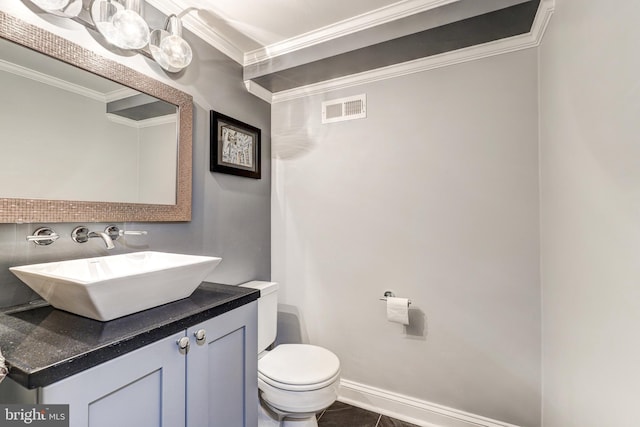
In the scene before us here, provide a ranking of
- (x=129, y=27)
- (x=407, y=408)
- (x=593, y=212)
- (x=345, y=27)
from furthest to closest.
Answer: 1. (x=407, y=408)
2. (x=345, y=27)
3. (x=129, y=27)
4. (x=593, y=212)

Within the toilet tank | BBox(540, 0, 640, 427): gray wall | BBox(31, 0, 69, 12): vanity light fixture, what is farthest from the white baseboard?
BBox(31, 0, 69, 12): vanity light fixture

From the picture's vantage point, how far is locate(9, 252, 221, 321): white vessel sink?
2.81ft

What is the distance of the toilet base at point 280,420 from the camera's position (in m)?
1.59

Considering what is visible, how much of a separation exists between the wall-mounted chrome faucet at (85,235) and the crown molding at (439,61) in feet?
4.48

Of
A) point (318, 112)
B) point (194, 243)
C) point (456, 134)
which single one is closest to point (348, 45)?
point (318, 112)

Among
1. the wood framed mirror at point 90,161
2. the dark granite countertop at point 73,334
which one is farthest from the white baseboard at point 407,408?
the wood framed mirror at point 90,161

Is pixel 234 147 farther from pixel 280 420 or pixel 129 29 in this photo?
pixel 280 420

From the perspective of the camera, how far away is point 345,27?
1.72 metres

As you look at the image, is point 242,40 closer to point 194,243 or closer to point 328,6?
point 328,6

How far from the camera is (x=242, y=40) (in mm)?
1896

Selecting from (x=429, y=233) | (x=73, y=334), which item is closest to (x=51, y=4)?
(x=73, y=334)

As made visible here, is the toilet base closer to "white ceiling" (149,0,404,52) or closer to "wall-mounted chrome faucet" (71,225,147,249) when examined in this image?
"wall-mounted chrome faucet" (71,225,147,249)

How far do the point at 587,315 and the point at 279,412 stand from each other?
1.45 meters

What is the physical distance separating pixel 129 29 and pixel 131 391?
1.43 meters
